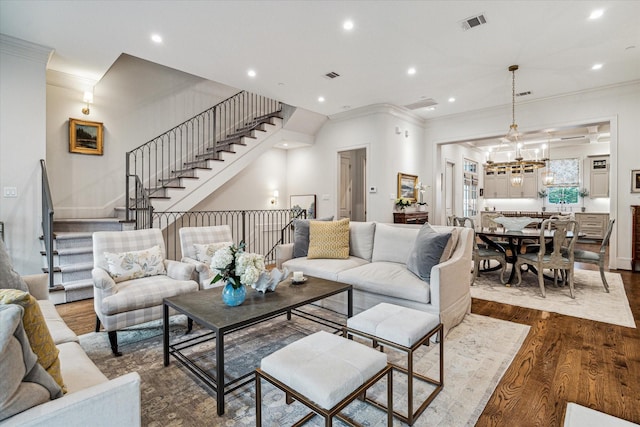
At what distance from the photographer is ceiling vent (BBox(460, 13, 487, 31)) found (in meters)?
3.39

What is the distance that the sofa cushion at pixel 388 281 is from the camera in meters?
2.74

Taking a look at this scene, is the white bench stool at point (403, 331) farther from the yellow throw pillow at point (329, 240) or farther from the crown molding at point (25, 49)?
the crown molding at point (25, 49)

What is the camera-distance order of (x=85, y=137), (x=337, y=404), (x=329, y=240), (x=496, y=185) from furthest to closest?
(x=496, y=185) < (x=85, y=137) < (x=329, y=240) < (x=337, y=404)

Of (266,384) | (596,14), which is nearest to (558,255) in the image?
(596,14)

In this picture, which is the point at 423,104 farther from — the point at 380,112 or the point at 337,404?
the point at 337,404

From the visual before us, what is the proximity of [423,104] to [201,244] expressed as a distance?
17.1 ft

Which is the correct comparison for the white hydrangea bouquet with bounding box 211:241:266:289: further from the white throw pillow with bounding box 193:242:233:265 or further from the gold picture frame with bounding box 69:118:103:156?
the gold picture frame with bounding box 69:118:103:156

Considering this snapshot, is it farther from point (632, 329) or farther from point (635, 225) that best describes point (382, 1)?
point (635, 225)

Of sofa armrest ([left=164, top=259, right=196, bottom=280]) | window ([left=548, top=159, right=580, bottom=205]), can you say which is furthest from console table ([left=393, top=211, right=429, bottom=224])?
window ([left=548, top=159, right=580, bottom=205])

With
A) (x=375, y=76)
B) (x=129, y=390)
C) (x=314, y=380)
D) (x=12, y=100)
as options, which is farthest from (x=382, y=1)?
(x=12, y=100)

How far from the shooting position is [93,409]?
39.2 inches

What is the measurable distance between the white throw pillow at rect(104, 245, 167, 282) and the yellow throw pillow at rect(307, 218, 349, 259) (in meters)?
1.67

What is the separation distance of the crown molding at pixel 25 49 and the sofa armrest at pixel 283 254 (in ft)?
12.9

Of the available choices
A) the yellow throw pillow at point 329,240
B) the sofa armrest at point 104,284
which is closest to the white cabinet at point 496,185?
the yellow throw pillow at point 329,240
